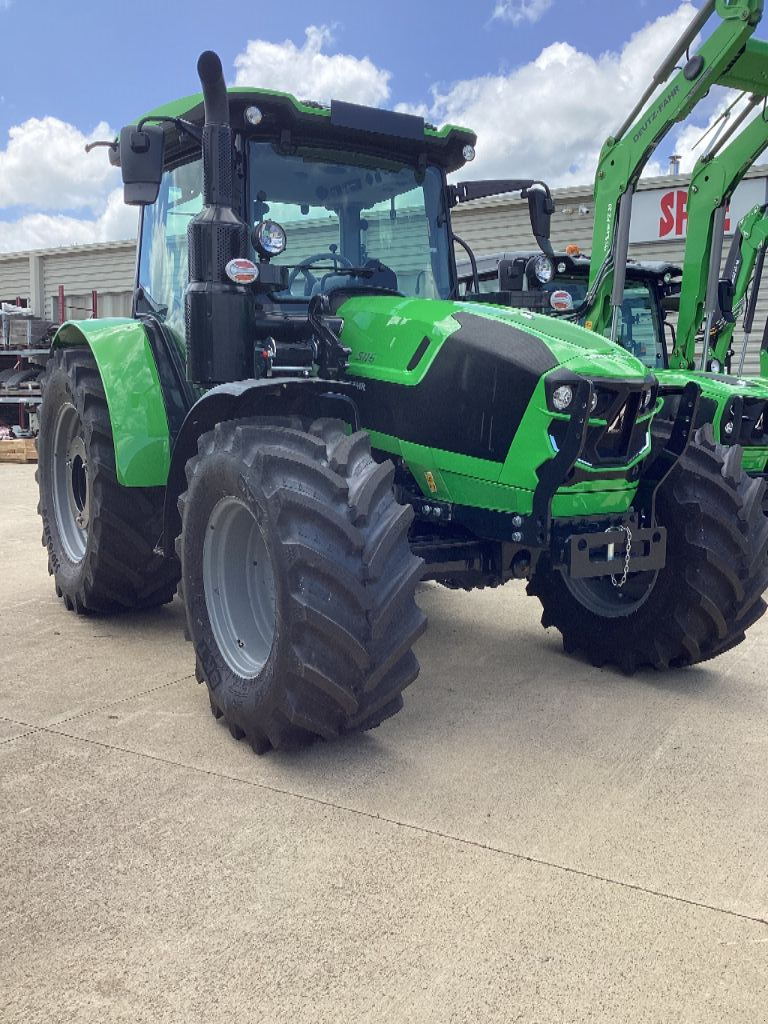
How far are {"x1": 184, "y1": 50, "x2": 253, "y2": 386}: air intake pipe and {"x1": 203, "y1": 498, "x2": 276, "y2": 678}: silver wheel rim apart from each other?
2.01 feet

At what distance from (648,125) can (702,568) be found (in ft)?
17.8

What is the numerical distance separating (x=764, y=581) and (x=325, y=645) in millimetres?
2193

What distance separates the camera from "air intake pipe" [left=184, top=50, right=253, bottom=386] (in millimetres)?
3812

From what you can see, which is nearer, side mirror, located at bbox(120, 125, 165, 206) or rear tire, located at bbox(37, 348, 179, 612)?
side mirror, located at bbox(120, 125, 165, 206)

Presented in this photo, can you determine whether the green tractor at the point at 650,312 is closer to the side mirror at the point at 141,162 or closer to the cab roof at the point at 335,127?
the cab roof at the point at 335,127

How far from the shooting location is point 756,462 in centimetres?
763

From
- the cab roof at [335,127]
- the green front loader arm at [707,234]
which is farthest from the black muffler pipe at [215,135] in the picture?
the green front loader arm at [707,234]

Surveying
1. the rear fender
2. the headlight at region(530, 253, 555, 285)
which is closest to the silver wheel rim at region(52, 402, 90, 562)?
the rear fender

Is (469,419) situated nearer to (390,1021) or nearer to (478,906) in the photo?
(478,906)

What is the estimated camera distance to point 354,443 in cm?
A: 355

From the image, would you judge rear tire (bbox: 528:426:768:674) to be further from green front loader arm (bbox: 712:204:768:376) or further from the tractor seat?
green front loader arm (bbox: 712:204:768:376)

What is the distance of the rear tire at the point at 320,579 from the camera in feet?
10.8

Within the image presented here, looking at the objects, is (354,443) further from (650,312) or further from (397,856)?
(650,312)

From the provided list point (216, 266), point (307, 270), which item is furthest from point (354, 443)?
point (307, 270)
